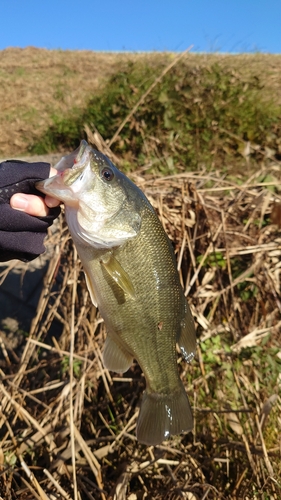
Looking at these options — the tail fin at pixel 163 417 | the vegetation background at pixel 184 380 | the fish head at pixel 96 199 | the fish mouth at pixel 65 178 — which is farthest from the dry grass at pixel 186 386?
the fish mouth at pixel 65 178

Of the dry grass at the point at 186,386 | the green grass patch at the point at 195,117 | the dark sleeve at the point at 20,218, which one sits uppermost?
the green grass patch at the point at 195,117

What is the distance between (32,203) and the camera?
155cm

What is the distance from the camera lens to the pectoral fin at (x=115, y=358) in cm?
→ 170

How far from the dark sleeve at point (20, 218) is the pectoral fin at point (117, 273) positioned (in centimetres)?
29

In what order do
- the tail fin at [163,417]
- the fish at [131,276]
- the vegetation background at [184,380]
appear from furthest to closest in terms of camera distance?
the vegetation background at [184,380] < the tail fin at [163,417] < the fish at [131,276]

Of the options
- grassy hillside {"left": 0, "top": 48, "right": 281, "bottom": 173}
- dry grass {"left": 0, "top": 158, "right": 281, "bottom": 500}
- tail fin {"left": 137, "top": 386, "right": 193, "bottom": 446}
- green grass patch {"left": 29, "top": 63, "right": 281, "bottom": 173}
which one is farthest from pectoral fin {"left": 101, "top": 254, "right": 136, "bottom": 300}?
green grass patch {"left": 29, "top": 63, "right": 281, "bottom": 173}

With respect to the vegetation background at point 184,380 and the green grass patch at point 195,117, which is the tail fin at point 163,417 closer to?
the vegetation background at point 184,380

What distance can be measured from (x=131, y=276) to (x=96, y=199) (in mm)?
322

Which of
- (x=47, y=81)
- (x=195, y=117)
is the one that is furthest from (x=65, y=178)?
(x=47, y=81)

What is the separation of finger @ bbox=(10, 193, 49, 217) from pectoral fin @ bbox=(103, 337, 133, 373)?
0.60 meters

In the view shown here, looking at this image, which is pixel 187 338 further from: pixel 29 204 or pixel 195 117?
pixel 195 117

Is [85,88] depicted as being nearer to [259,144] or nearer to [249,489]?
[259,144]

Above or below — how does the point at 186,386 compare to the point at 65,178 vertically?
below

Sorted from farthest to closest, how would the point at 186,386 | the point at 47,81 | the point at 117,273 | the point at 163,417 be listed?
the point at 47,81
the point at 186,386
the point at 163,417
the point at 117,273
